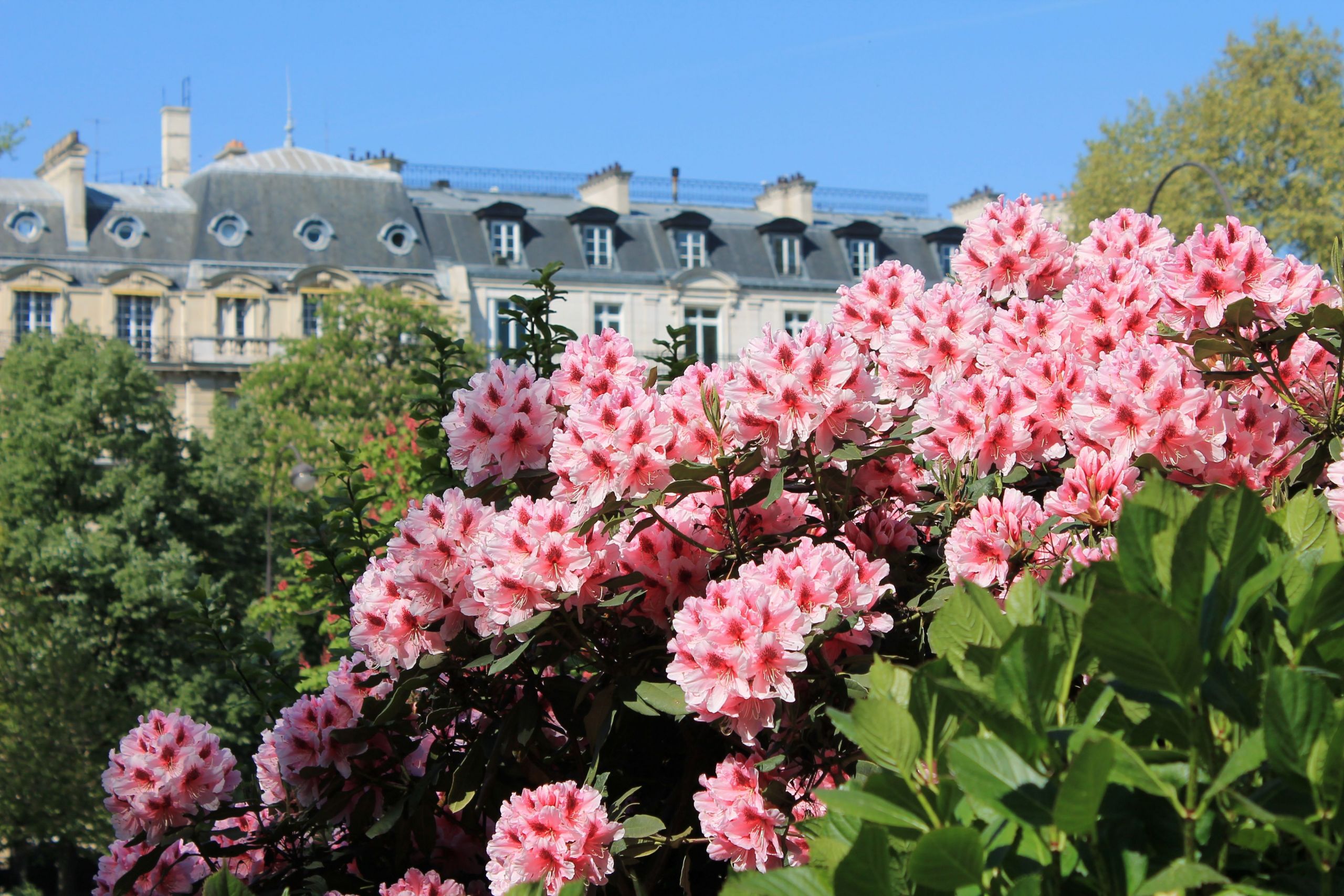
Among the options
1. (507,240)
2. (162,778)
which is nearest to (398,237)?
(507,240)

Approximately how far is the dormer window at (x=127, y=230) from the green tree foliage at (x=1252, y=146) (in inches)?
1050

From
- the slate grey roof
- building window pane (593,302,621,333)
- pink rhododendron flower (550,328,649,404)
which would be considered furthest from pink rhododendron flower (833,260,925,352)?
building window pane (593,302,621,333)

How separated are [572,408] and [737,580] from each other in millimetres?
488

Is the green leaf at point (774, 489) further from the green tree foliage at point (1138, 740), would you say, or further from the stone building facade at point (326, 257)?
the stone building facade at point (326, 257)

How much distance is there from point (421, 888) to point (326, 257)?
41725 millimetres

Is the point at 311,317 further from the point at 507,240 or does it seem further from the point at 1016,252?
the point at 1016,252

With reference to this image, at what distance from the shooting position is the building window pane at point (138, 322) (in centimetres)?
4131

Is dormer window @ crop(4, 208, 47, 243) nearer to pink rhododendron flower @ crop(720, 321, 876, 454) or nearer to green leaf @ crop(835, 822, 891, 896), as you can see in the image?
pink rhododendron flower @ crop(720, 321, 876, 454)

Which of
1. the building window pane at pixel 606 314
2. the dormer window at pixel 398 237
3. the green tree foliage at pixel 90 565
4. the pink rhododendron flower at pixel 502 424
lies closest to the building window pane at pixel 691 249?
the building window pane at pixel 606 314

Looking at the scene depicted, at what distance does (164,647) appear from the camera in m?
25.3

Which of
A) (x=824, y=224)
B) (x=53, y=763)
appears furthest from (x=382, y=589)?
(x=824, y=224)

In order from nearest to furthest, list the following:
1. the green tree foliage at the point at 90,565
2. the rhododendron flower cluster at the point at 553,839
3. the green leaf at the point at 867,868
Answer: the green leaf at the point at 867,868 → the rhododendron flower cluster at the point at 553,839 → the green tree foliage at the point at 90,565

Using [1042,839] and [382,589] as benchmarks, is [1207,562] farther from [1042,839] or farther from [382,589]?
[382,589]

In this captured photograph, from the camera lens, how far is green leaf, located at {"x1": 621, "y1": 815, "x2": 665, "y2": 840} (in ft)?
8.80
